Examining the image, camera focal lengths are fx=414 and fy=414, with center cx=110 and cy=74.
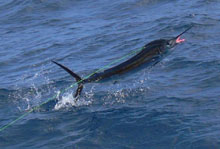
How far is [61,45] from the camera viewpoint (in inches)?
584

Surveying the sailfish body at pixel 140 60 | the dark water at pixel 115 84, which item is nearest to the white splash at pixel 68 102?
the dark water at pixel 115 84

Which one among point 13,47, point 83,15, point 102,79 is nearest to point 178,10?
point 83,15

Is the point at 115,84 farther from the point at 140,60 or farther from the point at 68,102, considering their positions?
the point at 140,60

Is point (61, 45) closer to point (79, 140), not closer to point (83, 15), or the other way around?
point (83, 15)

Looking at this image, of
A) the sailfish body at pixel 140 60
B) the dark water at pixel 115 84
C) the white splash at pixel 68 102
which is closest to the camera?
the dark water at pixel 115 84

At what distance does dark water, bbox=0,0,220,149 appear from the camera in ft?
26.0

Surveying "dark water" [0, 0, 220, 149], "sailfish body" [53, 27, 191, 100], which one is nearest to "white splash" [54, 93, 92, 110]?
"dark water" [0, 0, 220, 149]

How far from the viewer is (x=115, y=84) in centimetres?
1041

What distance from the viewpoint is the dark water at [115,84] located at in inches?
312

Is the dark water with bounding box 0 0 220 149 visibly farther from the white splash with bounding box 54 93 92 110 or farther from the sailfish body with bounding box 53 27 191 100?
the sailfish body with bounding box 53 27 191 100

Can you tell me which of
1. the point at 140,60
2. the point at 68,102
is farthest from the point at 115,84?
the point at 140,60

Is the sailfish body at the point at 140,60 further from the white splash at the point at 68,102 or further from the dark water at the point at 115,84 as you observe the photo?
the white splash at the point at 68,102

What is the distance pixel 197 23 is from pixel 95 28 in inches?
162

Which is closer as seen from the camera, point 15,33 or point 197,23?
point 197,23
